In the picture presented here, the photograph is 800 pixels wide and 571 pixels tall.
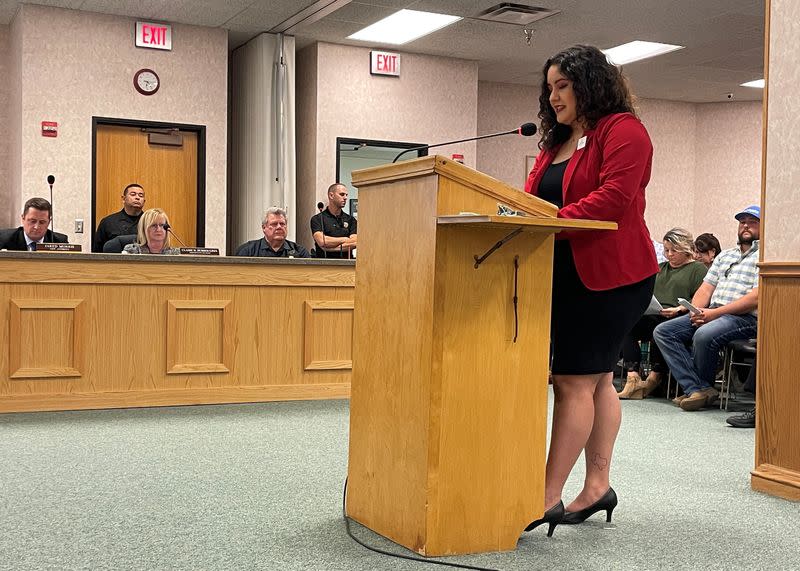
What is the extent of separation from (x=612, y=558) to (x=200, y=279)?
11.0ft

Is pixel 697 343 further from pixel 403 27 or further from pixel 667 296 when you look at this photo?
pixel 403 27

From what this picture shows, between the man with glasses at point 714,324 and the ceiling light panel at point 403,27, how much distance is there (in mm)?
3600

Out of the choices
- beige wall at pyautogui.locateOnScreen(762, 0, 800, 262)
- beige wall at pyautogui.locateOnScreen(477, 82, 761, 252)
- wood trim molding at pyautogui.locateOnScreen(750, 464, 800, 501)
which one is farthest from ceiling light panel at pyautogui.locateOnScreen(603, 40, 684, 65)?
wood trim molding at pyautogui.locateOnScreen(750, 464, 800, 501)

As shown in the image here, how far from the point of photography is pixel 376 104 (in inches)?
371

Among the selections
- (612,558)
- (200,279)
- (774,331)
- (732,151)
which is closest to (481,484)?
(612,558)

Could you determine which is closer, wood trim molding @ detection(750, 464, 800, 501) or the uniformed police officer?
wood trim molding @ detection(750, 464, 800, 501)

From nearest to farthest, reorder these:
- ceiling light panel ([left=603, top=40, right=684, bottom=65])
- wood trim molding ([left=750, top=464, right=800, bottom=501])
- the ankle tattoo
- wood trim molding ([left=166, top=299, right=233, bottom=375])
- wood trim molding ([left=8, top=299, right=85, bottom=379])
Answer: the ankle tattoo < wood trim molding ([left=750, top=464, right=800, bottom=501]) < wood trim molding ([left=8, top=299, right=85, bottom=379]) < wood trim molding ([left=166, top=299, right=233, bottom=375]) < ceiling light panel ([left=603, top=40, right=684, bottom=65])

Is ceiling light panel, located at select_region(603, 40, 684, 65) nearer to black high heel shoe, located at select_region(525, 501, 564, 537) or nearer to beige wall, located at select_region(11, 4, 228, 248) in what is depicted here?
beige wall, located at select_region(11, 4, 228, 248)

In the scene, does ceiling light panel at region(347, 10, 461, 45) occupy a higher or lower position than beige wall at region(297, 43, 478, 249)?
higher

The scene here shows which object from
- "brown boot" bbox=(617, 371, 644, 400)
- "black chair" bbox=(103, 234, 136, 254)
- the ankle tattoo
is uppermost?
"black chair" bbox=(103, 234, 136, 254)

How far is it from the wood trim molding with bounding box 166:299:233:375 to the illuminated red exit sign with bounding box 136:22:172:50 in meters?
4.11

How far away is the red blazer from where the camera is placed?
2.47 meters

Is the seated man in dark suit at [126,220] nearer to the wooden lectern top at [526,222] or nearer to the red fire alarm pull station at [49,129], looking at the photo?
the red fire alarm pull station at [49,129]

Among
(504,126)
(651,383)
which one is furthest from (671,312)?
(504,126)
